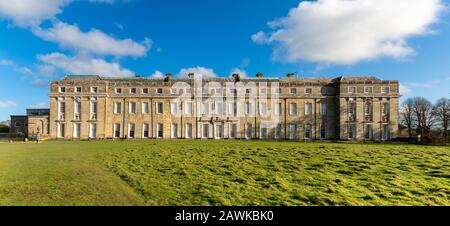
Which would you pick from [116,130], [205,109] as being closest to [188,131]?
[205,109]

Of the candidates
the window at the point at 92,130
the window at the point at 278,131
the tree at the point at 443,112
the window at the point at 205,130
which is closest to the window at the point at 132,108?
the window at the point at 92,130

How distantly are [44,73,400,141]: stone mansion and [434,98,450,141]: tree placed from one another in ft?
36.6

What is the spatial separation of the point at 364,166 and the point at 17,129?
5708 cm

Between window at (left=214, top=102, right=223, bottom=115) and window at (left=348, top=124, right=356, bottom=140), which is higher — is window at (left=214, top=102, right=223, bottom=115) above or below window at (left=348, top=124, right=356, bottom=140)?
above

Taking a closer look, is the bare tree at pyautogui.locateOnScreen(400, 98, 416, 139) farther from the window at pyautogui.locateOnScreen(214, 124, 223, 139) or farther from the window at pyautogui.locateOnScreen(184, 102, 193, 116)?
the window at pyautogui.locateOnScreen(184, 102, 193, 116)

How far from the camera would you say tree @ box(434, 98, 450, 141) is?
143 ft

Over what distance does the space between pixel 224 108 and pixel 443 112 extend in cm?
3835

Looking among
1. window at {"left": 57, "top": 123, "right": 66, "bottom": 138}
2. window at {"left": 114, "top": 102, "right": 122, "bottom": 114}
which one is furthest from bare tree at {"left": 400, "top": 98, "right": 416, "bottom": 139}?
window at {"left": 57, "top": 123, "right": 66, "bottom": 138}

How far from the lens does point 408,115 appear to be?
5403 centimetres

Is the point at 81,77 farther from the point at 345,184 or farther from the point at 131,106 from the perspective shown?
the point at 345,184

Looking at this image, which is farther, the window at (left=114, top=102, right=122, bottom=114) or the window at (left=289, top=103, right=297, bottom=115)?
the window at (left=289, top=103, right=297, bottom=115)

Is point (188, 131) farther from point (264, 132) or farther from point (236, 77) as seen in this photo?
point (264, 132)

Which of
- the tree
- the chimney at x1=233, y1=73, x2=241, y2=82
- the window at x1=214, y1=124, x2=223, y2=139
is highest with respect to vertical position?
the chimney at x1=233, y1=73, x2=241, y2=82

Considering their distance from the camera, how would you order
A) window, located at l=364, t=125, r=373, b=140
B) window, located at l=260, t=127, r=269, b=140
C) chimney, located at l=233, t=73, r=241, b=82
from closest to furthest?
1. window, located at l=364, t=125, r=373, b=140
2. window, located at l=260, t=127, r=269, b=140
3. chimney, located at l=233, t=73, r=241, b=82
